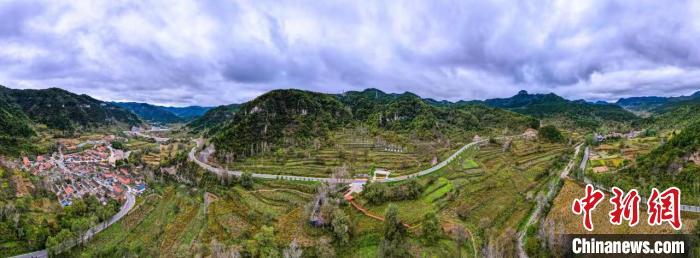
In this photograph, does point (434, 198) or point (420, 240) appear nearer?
point (420, 240)

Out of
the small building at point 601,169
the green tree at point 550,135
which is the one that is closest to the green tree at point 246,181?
the small building at point 601,169

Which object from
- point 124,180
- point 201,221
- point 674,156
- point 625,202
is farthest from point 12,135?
point 674,156

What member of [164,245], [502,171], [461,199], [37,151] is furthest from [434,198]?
[37,151]

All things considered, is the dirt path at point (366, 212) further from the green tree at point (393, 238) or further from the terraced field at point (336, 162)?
the terraced field at point (336, 162)

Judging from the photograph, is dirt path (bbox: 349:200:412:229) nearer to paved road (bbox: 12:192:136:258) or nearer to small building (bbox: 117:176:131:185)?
paved road (bbox: 12:192:136:258)

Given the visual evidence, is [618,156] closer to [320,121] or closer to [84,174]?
[320,121]

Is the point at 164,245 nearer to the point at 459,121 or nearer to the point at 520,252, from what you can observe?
the point at 520,252

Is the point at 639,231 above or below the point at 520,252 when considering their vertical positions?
above
